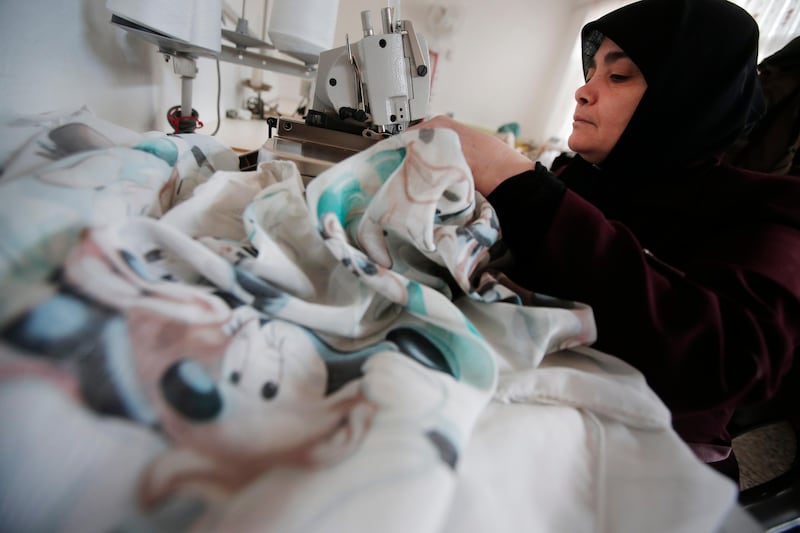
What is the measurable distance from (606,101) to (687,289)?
464mm

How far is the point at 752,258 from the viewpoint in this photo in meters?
0.43

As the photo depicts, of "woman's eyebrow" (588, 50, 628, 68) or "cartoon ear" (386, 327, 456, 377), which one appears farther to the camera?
"woman's eyebrow" (588, 50, 628, 68)

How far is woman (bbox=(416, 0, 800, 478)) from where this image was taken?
0.38 m

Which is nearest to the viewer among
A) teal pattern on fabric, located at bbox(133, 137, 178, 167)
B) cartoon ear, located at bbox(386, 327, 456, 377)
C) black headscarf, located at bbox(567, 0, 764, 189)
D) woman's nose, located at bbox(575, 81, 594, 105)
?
cartoon ear, located at bbox(386, 327, 456, 377)

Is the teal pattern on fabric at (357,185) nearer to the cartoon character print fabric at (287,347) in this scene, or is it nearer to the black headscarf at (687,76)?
the cartoon character print fabric at (287,347)

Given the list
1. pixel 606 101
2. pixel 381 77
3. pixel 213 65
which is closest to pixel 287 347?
pixel 381 77

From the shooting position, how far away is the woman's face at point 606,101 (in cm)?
66

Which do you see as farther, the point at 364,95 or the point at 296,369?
the point at 364,95

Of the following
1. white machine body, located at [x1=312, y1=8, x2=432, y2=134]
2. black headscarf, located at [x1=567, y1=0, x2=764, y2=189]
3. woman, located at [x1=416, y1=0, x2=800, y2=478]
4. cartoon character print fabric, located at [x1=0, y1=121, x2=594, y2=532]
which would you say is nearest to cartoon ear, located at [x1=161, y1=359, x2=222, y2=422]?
cartoon character print fabric, located at [x1=0, y1=121, x2=594, y2=532]

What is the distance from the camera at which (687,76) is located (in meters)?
0.61

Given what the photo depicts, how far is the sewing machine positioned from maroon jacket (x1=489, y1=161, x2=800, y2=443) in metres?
0.36

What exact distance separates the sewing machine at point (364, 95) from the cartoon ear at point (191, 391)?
0.48 m

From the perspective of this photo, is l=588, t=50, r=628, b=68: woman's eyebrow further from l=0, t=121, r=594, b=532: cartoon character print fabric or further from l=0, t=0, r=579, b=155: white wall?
l=0, t=0, r=579, b=155: white wall

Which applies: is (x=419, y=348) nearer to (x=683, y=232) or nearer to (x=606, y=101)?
(x=683, y=232)
